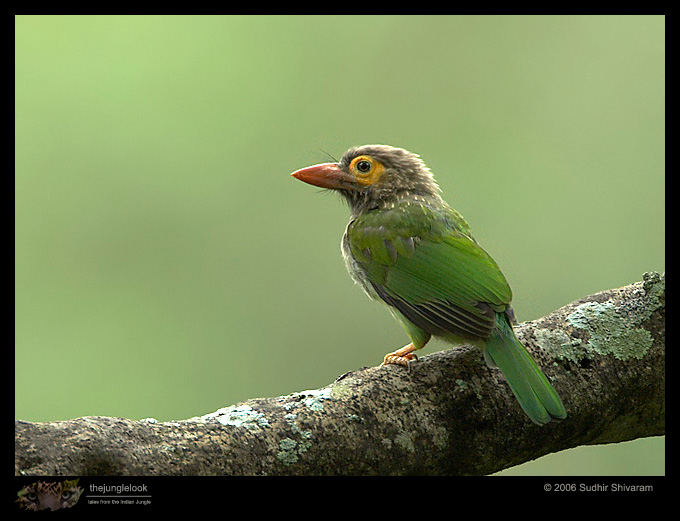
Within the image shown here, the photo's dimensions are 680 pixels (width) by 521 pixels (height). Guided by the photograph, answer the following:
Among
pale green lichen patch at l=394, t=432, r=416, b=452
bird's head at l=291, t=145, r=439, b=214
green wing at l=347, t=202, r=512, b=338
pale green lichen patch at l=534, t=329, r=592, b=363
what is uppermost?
bird's head at l=291, t=145, r=439, b=214

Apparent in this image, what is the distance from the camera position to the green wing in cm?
262

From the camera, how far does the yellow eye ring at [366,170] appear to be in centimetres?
343

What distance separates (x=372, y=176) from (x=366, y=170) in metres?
0.04

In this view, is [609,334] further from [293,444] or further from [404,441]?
[293,444]

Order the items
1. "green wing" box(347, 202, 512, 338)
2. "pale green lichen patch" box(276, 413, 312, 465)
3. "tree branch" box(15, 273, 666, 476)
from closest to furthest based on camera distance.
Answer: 1. "tree branch" box(15, 273, 666, 476)
2. "pale green lichen patch" box(276, 413, 312, 465)
3. "green wing" box(347, 202, 512, 338)

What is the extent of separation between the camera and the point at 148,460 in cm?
174

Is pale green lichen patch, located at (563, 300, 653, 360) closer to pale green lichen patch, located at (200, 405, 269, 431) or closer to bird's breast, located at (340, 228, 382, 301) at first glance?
bird's breast, located at (340, 228, 382, 301)

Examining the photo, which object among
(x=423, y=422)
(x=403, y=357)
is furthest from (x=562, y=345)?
(x=423, y=422)

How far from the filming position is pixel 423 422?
2100 mm

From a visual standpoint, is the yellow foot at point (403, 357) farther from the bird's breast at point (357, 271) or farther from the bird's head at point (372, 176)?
the bird's head at point (372, 176)
